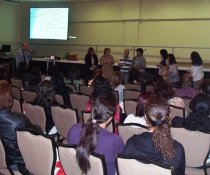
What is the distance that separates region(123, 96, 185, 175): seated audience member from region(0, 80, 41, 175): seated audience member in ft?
3.61

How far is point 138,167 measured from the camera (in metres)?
2.20

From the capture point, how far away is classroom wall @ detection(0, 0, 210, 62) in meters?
12.0

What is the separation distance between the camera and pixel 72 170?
2.55 m

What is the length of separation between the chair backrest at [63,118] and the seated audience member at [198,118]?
1.21 m

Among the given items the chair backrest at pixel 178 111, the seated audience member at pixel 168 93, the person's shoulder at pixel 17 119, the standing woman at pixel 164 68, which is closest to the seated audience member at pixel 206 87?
the seated audience member at pixel 168 93

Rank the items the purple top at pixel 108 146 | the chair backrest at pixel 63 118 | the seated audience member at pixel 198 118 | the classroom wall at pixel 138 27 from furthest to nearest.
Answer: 1. the classroom wall at pixel 138 27
2. the chair backrest at pixel 63 118
3. the seated audience member at pixel 198 118
4. the purple top at pixel 108 146

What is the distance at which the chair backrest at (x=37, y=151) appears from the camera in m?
2.70

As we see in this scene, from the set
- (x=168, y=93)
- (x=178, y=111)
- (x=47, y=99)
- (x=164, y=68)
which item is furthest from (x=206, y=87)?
(x=164, y=68)

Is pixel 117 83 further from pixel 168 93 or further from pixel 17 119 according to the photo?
pixel 17 119

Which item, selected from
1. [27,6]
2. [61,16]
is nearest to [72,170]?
[61,16]

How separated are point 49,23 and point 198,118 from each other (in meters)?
11.8

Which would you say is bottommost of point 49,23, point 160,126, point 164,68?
point 160,126

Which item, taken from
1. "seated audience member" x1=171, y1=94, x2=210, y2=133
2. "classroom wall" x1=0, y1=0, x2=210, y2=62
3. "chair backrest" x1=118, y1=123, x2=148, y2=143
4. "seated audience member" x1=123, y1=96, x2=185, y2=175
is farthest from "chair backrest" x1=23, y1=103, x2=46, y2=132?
"classroom wall" x1=0, y1=0, x2=210, y2=62

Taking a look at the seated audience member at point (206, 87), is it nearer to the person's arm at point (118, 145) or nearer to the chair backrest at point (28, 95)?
the chair backrest at point (28, 95)
